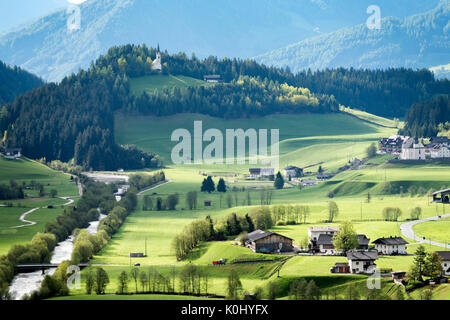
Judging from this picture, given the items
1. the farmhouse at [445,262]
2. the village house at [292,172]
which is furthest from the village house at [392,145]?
the farmhouse at [445,262]

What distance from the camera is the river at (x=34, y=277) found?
73.1m

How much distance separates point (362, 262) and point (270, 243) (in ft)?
44.0

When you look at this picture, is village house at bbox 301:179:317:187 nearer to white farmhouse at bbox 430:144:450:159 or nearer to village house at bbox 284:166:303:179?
village house at bbox 284:166:303:179

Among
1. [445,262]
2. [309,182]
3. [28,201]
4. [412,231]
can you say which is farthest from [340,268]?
[309,182]

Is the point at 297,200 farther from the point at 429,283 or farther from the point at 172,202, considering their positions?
the point at 429,283

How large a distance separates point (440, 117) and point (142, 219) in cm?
8737

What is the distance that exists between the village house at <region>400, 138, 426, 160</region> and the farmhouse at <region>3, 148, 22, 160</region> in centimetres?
6881

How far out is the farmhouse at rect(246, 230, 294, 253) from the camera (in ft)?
270

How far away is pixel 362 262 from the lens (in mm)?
71250

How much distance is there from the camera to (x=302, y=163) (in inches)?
6663

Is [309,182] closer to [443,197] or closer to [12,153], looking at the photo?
[443,197]

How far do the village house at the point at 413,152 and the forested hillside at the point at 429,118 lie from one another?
60.2 feet

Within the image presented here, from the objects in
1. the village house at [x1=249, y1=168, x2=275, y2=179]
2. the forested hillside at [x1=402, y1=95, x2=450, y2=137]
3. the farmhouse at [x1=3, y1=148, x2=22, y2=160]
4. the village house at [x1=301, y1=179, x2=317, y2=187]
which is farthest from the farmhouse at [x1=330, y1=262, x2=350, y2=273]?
the farmhouse at [x1=3, y1=148, x2=22, y2=160]

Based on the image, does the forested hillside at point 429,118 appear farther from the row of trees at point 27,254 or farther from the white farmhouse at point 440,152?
the row of trees at point 27,254
